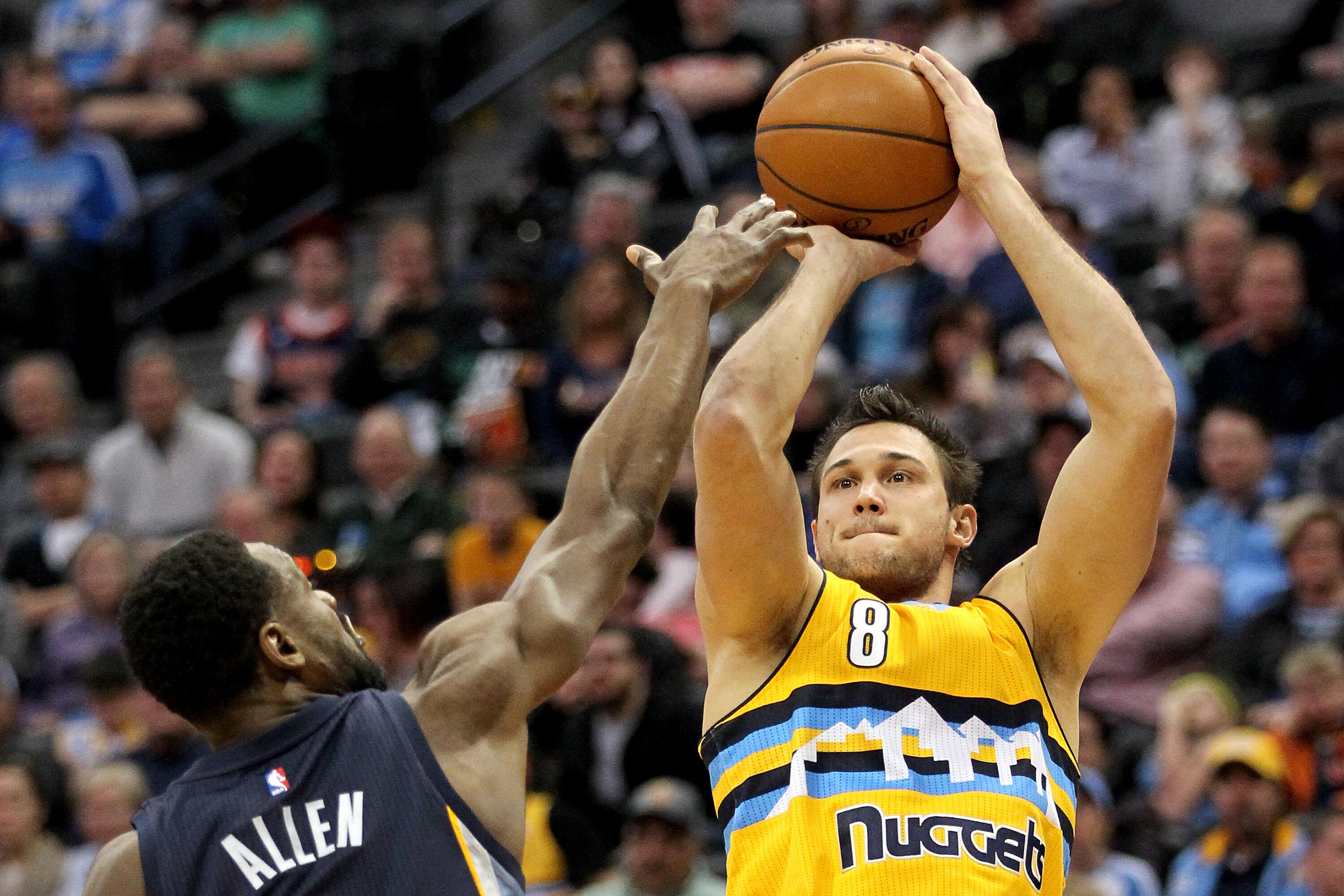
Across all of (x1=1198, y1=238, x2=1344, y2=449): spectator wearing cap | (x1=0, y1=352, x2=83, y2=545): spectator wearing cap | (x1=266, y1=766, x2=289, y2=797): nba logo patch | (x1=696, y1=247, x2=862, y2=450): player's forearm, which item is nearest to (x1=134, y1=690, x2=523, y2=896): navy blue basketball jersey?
(x1=266, y1=766, x2=289, y2=797): nba logo patch

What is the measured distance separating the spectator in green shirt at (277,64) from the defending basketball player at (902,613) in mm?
9587

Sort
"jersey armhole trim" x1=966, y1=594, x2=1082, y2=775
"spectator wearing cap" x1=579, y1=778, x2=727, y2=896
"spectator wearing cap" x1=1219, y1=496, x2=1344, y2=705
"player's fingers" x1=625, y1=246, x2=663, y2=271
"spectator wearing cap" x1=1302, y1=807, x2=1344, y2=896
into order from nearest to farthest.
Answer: "jersey armhole trim" x1=966, y1=594, x2=1082, y2=775
"player's fingers" x1=625, y1=246, x2=663, y2=271
"spectator wearing cap" x1=1302, y1=807, x2=1344, y2=896
"spectator wearing cap" x1=579, y1=778, x2=727, y2=896
"spectator wearing cap" x1=1219, y1=496, x2=1344, y2=705

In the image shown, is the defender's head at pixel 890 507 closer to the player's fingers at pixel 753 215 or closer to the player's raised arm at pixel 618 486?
the player's raised arm at pixel 618 486

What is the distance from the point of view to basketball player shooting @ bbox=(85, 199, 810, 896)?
335cm

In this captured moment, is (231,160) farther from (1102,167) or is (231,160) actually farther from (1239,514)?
(1239,514)

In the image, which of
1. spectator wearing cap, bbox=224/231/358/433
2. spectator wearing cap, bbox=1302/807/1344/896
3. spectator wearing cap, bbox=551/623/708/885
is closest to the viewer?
spectator wearing cap, bbox=1302/807/1344/896

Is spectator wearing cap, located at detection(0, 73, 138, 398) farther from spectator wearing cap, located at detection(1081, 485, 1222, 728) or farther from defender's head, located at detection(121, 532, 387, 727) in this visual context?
defender's head, located at detection(121, 532, 387, 727)

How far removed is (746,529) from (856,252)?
2.34 ft

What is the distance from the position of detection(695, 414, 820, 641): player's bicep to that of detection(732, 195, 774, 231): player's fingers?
1.57 ft

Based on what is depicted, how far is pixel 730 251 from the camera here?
3.83m

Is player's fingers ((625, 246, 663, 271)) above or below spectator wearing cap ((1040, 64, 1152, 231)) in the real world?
above

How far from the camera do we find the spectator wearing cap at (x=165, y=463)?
10.2m

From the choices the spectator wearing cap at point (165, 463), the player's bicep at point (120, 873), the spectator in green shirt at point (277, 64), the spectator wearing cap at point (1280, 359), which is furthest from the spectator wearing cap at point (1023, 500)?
the spectator in green shirt at point (277, 64)

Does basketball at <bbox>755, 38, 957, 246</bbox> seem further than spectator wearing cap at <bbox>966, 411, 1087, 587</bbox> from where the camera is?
No
